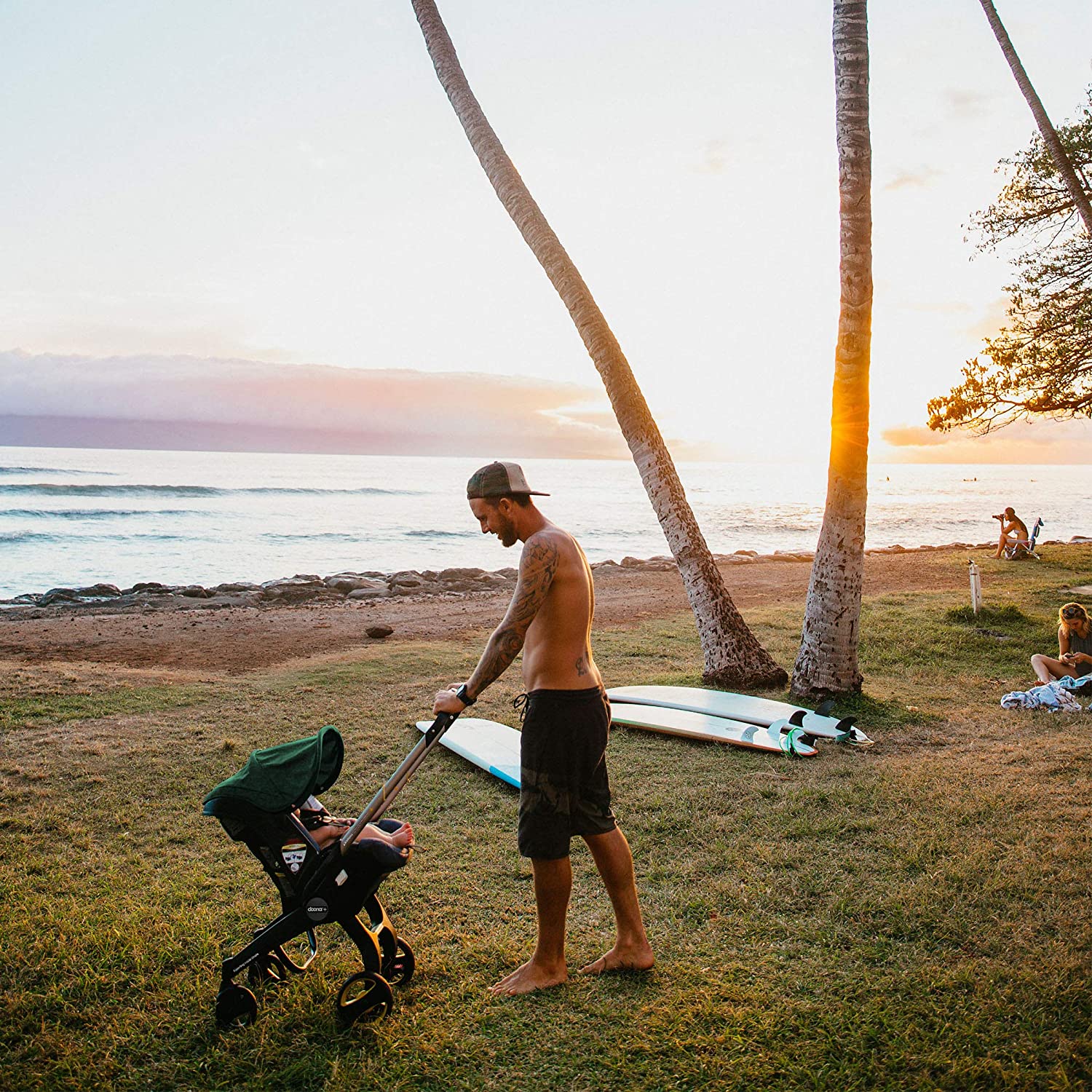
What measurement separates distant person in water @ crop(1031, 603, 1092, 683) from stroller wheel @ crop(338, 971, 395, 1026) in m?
7.22

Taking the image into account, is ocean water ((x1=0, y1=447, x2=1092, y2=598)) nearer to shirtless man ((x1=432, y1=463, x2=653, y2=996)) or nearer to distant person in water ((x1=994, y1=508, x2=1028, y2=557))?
distant person in water ((x1=994, y1=508, x2=1028, y2=557))

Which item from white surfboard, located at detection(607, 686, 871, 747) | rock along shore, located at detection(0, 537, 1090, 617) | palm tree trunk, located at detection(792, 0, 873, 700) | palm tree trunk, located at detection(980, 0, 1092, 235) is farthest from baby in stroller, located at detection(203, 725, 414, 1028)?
rock along shore, located at detection(0, 537, 1090, 617)

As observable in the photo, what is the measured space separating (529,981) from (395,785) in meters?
1.04

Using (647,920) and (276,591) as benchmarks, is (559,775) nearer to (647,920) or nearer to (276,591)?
(647,920)

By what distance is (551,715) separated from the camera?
136 inches

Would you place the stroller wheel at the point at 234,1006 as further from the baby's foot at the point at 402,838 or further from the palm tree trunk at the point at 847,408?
the palm tree trunk at the point at 847,408

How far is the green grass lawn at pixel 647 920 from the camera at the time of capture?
3.11m

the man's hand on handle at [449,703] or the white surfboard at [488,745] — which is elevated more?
the man's hand on handle at [449,703]

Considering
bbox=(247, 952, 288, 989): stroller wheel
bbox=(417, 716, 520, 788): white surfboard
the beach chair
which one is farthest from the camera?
the beach chair

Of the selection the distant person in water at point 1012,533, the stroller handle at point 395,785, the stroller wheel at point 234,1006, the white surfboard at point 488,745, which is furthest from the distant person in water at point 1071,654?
the distant person in water at point 1012,533

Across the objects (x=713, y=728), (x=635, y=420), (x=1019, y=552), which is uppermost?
(x=635, y=420)

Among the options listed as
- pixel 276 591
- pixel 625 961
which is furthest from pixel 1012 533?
pixel 625 961

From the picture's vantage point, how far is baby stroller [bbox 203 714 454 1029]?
326 cm

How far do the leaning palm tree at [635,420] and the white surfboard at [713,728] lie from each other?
1330mm
